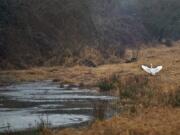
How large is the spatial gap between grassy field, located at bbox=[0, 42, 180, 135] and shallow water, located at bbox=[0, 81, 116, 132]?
3.20 feet

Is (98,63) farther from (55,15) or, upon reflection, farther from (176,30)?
(176,30)

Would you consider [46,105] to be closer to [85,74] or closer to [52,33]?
[85,74]

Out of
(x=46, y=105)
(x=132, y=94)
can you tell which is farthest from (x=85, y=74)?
(x=46, y=105)

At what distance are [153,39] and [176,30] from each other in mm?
5612

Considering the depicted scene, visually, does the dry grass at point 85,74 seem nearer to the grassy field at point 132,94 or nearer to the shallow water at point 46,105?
the grassy field at point 132,94

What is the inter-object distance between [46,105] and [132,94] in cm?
344

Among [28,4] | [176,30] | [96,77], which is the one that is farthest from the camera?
[176,30]

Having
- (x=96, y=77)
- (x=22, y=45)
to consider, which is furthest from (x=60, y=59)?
(x=96, y=77)

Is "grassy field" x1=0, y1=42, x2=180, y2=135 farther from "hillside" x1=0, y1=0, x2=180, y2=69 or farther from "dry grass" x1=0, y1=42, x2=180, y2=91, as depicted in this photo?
"hillside" x1=0, y1=0, x2=180, y2=69

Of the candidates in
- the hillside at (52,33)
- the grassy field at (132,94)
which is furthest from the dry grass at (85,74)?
the hillside at (52,33)

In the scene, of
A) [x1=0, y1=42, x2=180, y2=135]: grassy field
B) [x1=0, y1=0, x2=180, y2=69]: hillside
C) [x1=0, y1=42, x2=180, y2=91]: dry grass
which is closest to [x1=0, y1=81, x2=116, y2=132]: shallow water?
[x1=0, y1=42, x2=180, y2=135]: grassy field

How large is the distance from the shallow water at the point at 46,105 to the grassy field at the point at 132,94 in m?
0.97

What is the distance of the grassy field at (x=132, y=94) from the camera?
15570 mm

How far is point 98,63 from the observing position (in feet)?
148
